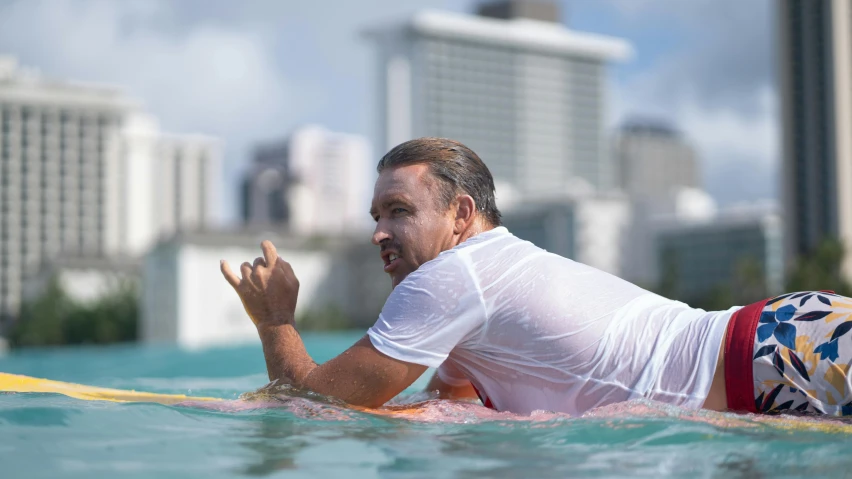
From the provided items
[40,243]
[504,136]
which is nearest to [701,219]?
[504,136]

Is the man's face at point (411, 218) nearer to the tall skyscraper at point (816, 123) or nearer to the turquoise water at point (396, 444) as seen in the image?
the turquoise water at point (396, 444)

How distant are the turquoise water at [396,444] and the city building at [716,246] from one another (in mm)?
83493

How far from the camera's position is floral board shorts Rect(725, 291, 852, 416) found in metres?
2.90

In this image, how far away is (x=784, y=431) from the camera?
2.91m

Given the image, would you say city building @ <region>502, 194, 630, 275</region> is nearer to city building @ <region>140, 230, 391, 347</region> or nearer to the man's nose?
city building @ <region>140, 230, 391, 347</region>

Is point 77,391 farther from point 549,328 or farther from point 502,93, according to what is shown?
point 502,93

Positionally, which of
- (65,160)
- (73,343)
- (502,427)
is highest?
(65,160)

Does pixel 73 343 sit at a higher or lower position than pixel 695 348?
lower

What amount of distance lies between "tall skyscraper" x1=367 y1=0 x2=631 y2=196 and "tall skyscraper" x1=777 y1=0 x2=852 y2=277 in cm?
5685

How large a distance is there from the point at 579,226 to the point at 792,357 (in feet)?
254

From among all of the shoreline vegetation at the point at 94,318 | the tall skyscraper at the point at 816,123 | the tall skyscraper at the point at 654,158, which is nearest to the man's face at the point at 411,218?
the tall skyscraper at the point at 816,123

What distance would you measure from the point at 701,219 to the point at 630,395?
93099 mm

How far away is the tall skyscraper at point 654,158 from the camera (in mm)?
171125

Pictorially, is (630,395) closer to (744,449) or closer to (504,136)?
(744,449)
